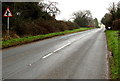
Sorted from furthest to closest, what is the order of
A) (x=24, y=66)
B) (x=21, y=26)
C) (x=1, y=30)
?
(x=21, y=26)
(x=1, y=30)
(x=24, y=66)

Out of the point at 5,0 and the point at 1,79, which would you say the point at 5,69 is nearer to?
the point at 1,79

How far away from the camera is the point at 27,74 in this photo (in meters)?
5.82

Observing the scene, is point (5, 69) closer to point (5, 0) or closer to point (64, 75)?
point (64, 75)

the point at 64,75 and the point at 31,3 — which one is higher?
the point at 31,3

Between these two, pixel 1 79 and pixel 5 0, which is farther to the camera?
pixel 5 0

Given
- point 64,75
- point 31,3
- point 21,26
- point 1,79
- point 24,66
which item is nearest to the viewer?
point 1,79

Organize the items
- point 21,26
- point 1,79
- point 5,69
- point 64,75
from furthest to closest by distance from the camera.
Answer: point 21,26 < point 5,69 < point 64,75 < point 1,79

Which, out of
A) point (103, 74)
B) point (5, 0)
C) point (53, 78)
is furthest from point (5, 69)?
point (5, 0)

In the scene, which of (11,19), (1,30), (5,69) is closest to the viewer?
(5,69)

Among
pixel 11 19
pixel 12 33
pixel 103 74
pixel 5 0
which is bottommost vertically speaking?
pixel 103 74

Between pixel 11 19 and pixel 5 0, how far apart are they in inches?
93.2

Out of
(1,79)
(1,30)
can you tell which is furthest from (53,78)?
(1,30)

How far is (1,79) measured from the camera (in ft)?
17.4

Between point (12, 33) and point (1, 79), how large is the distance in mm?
12851
